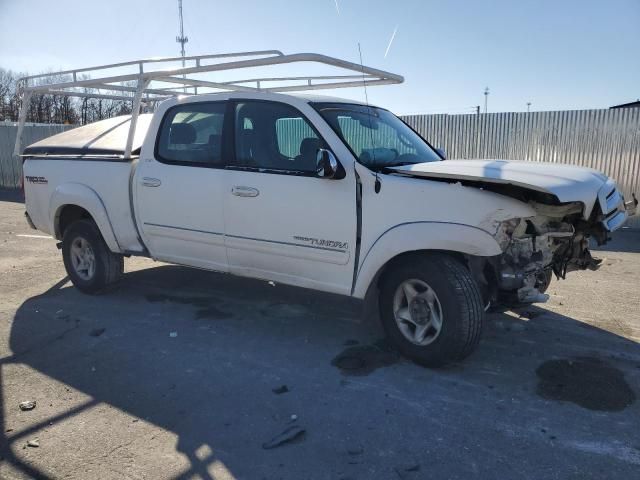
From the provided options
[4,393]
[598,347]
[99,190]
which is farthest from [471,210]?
[99,190]

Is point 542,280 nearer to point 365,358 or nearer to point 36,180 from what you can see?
point 365,358

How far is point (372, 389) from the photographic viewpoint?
3.48m

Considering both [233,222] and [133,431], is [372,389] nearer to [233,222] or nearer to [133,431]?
[133,431]

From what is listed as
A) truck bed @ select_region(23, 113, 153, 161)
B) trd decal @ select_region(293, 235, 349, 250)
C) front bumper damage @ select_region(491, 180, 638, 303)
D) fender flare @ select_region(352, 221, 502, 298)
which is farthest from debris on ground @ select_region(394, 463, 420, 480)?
truck bed @ select_region(23, 113, 153, 161)

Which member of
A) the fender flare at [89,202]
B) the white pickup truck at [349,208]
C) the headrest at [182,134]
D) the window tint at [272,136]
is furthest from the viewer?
the fender flare at [89,202]

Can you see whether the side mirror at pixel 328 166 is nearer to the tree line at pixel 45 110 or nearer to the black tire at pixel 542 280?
the black tire at pixel 542 280

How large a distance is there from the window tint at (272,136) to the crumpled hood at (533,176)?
2.71 ft

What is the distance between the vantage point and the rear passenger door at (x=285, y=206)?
3.96m

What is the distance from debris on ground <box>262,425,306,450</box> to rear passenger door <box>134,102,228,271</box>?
201 centimetres

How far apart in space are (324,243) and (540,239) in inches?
62.2

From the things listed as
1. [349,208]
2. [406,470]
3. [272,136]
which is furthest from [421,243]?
[272,136]

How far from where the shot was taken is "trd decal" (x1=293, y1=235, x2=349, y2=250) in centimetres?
395

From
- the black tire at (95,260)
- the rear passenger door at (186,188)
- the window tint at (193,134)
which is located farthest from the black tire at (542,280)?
the black tire at (95,260)

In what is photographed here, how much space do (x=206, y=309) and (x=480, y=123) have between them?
29.7ft
